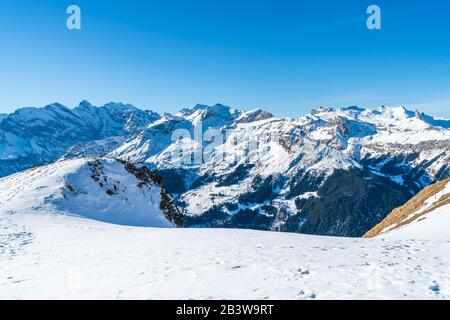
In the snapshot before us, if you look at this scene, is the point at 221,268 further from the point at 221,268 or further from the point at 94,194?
the point at 94,194

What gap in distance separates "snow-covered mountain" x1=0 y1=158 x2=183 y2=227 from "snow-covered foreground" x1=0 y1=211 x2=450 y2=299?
15.4 metres

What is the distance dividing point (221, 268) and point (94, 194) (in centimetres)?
3404

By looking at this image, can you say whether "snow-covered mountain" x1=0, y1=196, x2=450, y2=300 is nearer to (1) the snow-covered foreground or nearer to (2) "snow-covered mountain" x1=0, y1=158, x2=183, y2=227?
(1) the snow-covered foreground

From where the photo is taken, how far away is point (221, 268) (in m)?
15.3

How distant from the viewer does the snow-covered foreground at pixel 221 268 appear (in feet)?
40.5

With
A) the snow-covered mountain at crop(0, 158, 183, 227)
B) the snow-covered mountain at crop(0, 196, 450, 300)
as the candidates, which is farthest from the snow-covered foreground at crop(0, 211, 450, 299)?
the snow-covered mountain at crop(0, 158, 183, 227)

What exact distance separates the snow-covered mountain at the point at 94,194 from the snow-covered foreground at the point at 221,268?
50.6 feet

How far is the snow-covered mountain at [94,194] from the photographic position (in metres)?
39.6

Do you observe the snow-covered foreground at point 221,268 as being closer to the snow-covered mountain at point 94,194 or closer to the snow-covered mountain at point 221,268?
the snow-covered mountain at point 221,268

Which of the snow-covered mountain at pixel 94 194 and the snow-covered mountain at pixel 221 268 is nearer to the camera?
the snow-covered mountain at pixel 221 268

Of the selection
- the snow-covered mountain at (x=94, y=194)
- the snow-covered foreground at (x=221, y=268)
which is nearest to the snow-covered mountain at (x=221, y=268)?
the snow-covered foreground at (x=221, y=268)
